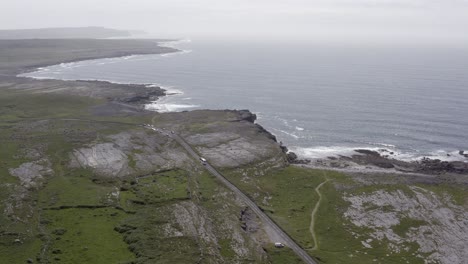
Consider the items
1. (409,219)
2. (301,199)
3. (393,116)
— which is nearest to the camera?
(409,219)

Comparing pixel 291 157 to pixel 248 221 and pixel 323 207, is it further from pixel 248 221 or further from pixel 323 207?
pixel 248 221

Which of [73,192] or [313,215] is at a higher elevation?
[73,192]

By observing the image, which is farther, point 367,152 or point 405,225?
point 367,152

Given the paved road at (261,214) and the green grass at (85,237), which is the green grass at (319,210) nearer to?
the paved road at (261,214)

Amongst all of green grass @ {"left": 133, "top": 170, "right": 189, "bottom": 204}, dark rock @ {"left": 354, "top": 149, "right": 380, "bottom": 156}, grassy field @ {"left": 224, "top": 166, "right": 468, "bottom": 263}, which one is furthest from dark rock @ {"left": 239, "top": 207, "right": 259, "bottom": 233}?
dark rock @ {"left": 354, "top": 149, "right": 380, "bottom": 156}

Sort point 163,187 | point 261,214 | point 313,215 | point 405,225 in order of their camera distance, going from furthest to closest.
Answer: point 163,187 < point 313,215 < point 261,214 < point 405,225

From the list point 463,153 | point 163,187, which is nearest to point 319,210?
point 163,187

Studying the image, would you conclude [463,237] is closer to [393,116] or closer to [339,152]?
[339,152]

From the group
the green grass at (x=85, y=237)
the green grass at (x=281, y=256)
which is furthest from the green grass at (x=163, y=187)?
the green grass at (x=281, y=256)

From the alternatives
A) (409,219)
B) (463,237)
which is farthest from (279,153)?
(463,237)

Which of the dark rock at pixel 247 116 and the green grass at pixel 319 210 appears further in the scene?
the dark rock at pixel 247 116

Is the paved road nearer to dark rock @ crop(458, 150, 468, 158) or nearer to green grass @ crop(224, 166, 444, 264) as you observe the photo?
green grass @ crop(224, 166, 444, 264)
